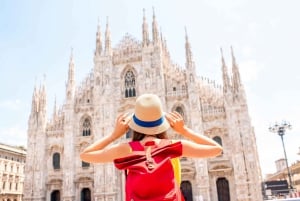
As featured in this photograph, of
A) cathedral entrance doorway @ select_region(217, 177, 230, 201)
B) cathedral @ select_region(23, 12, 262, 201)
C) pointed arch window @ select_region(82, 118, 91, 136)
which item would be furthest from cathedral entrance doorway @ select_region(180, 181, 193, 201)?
pointed arch window @ select_region(82, 118, 91, 136)

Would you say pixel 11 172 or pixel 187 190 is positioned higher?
pixel 11 172

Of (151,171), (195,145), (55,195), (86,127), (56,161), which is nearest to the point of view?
(151,171)

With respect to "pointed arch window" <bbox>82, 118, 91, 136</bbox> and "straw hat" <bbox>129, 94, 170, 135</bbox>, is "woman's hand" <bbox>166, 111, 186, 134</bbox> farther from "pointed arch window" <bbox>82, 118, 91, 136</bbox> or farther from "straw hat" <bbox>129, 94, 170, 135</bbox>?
"pointed arch window" <bbox>82, 118, 91, 136</bbox>

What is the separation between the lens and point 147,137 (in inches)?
84.1

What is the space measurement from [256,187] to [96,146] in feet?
81.8

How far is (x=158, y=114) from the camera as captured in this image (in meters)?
2.05

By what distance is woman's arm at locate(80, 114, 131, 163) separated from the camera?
6.90 feet

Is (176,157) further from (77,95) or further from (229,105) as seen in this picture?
(77,95)

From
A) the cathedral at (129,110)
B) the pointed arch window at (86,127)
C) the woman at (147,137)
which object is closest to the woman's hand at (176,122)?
the woman at (147,137)

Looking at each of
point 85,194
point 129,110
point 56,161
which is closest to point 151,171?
point 129,110

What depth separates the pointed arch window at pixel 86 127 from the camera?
3050 cm

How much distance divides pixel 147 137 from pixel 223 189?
25517 mm

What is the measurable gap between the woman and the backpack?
0.09ft

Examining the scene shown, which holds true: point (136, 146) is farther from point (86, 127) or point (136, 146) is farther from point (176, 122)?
point (86, 127)
